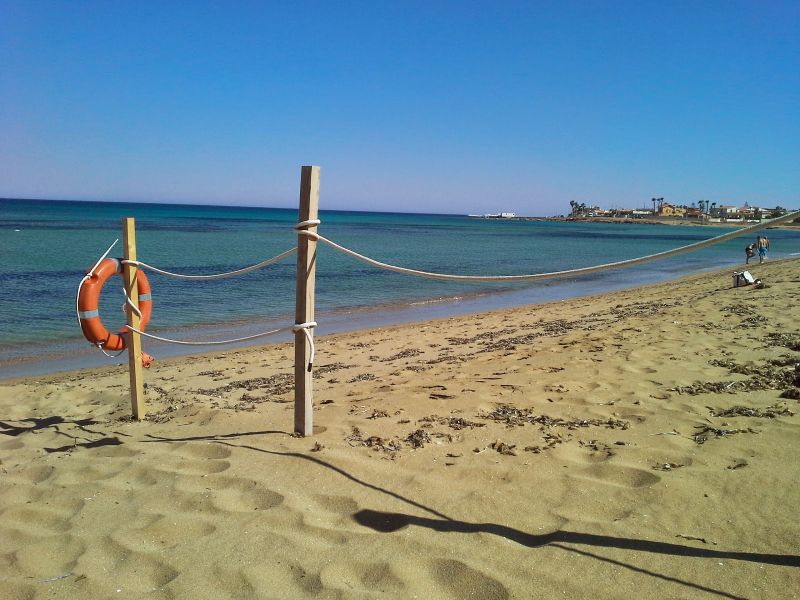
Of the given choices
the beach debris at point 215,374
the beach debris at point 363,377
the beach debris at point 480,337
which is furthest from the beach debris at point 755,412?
the beach debris at point 215,374

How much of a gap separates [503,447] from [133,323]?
119 inches

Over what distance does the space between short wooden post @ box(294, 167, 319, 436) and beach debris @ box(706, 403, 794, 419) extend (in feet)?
8.49

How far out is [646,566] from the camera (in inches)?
86.3

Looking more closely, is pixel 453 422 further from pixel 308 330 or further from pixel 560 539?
pixel 560 539

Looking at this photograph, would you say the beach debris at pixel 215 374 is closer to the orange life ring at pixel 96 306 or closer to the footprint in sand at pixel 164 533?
the orange life ring at pixel 96 306

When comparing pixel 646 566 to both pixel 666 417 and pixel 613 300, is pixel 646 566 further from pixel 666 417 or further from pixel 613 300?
pixel 613 300

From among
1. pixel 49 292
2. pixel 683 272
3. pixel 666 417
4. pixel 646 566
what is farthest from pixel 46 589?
pixel 683 272

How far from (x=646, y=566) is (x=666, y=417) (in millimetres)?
1696

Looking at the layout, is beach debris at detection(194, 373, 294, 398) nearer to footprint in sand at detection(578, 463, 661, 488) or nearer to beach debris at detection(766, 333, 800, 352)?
footprint in sand at detection(578, 463, 661, 488)

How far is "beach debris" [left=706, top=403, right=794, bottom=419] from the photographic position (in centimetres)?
352

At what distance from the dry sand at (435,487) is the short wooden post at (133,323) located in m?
0.19

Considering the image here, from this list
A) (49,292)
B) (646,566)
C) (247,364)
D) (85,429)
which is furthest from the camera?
(49,292)

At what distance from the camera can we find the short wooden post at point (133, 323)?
453 centimetres

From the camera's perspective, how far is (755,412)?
3.60 metres
